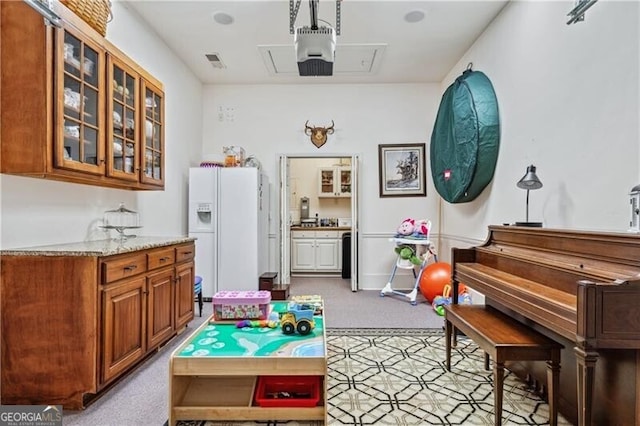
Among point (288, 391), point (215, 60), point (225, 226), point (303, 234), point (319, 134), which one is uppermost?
point (215, 60)

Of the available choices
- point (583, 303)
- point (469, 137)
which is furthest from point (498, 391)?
point (469, 137)

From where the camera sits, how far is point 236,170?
4.60 meters

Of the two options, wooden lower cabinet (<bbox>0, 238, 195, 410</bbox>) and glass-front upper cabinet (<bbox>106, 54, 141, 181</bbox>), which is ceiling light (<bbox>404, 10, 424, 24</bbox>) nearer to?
glass-front upper cabinet (<bbox>106, 54, 141, 181</bbox>)

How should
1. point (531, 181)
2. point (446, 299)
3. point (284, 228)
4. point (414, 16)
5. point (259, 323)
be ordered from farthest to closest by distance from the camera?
point (284, 228), point (446, 299), point (414, 16), point (531, 181), point (259, 323)

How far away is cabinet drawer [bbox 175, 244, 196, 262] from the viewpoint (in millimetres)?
3086

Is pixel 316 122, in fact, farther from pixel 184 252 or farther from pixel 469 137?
pixel 184 252

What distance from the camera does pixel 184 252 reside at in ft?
10.5

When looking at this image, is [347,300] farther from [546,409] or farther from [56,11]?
[56,11]

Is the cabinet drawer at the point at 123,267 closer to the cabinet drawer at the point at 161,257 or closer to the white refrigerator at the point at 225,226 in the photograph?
the cabinet drawer at the point at 161,257

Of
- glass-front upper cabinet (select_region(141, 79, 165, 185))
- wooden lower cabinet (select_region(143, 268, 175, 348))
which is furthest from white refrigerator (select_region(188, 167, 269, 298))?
wooden lower cabinet (select_region(143, 268, 175, 348))

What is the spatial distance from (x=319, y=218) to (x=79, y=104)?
5.32m

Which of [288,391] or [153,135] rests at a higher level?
[153,135]

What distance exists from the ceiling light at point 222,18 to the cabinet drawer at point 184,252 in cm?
229

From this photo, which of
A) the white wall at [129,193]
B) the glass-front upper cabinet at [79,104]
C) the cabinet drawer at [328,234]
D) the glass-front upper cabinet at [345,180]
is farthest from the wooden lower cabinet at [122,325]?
the glass-front upper cabinet at [345,180]
